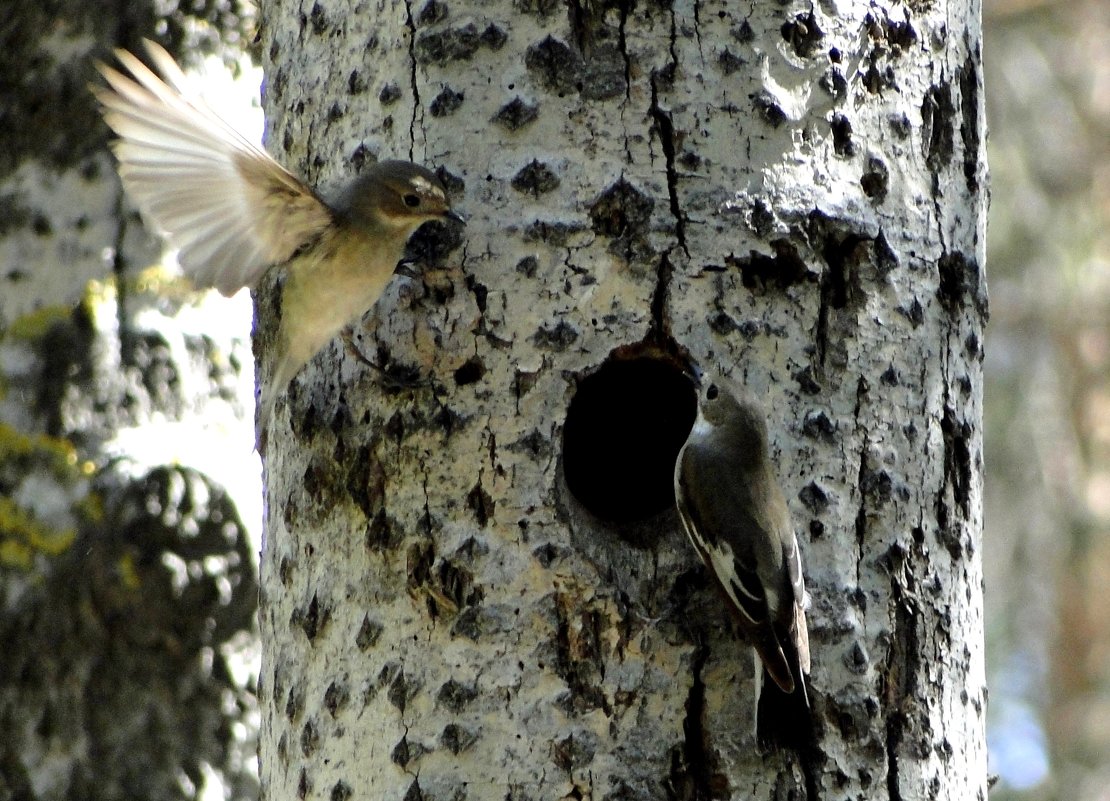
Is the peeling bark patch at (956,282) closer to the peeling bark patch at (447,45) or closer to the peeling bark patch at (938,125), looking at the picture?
the peeling bark patch at (938,125)

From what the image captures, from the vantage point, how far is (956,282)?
9.47ft

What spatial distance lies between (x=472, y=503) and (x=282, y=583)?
493 millimetres

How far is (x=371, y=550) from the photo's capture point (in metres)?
2.71

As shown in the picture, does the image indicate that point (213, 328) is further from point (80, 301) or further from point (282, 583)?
point (282, 583)

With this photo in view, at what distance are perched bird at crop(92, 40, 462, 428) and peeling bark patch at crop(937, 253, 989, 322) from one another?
97cm

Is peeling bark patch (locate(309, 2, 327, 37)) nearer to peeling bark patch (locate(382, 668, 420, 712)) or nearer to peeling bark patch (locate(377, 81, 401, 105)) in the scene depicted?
peeling bark patch (locate(377, 81, 401, 105))

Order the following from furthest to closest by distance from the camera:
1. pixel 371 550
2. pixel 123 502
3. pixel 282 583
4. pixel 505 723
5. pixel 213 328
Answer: pixel 213 328 < pixel 123 502 < pixel 282 583 < pixel 371 550 < pixel 505 723

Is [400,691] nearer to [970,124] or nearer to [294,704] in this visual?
[294,704]

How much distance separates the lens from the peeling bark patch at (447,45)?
9.18ft

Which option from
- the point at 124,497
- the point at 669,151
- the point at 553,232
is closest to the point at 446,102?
the point at 553,232

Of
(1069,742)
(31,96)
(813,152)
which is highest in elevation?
(31,96)

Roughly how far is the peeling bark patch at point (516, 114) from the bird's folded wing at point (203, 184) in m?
0.40

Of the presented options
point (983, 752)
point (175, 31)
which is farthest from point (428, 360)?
point (175, 31)

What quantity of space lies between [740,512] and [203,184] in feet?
3.93
